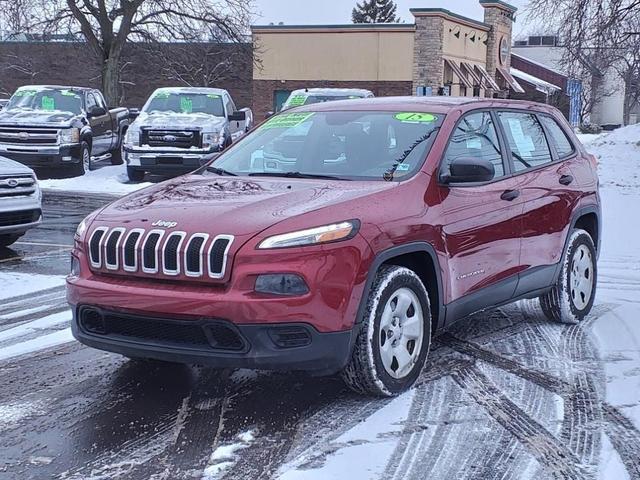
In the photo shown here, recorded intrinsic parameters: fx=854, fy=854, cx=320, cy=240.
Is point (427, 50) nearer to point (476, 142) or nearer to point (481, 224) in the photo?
point (476, 142)

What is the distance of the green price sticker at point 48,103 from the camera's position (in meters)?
18.8

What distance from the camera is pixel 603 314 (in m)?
6.92

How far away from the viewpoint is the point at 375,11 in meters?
70.6

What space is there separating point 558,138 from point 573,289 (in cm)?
119

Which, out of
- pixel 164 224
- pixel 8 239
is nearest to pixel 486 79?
pixel 8 239

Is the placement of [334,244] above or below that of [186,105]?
below

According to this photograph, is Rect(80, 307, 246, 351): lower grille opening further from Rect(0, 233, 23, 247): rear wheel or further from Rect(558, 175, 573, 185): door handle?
Rect(0, 233, 23, 247): rear wheel

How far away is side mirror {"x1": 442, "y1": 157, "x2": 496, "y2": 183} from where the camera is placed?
496 cm

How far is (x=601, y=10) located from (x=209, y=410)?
18.9m

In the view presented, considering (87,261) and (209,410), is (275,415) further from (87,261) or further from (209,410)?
(87,261)

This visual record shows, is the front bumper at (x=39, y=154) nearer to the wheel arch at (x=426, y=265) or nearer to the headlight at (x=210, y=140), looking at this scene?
the headlight at (x=210, y=140)

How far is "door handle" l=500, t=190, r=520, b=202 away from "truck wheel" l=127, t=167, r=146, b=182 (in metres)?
12.8

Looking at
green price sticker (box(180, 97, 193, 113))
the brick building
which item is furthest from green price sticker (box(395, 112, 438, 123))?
the brick building

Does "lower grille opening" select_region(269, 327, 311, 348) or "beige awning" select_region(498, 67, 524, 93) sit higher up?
"beige awning" select_region(498, 67, 524, 93)
